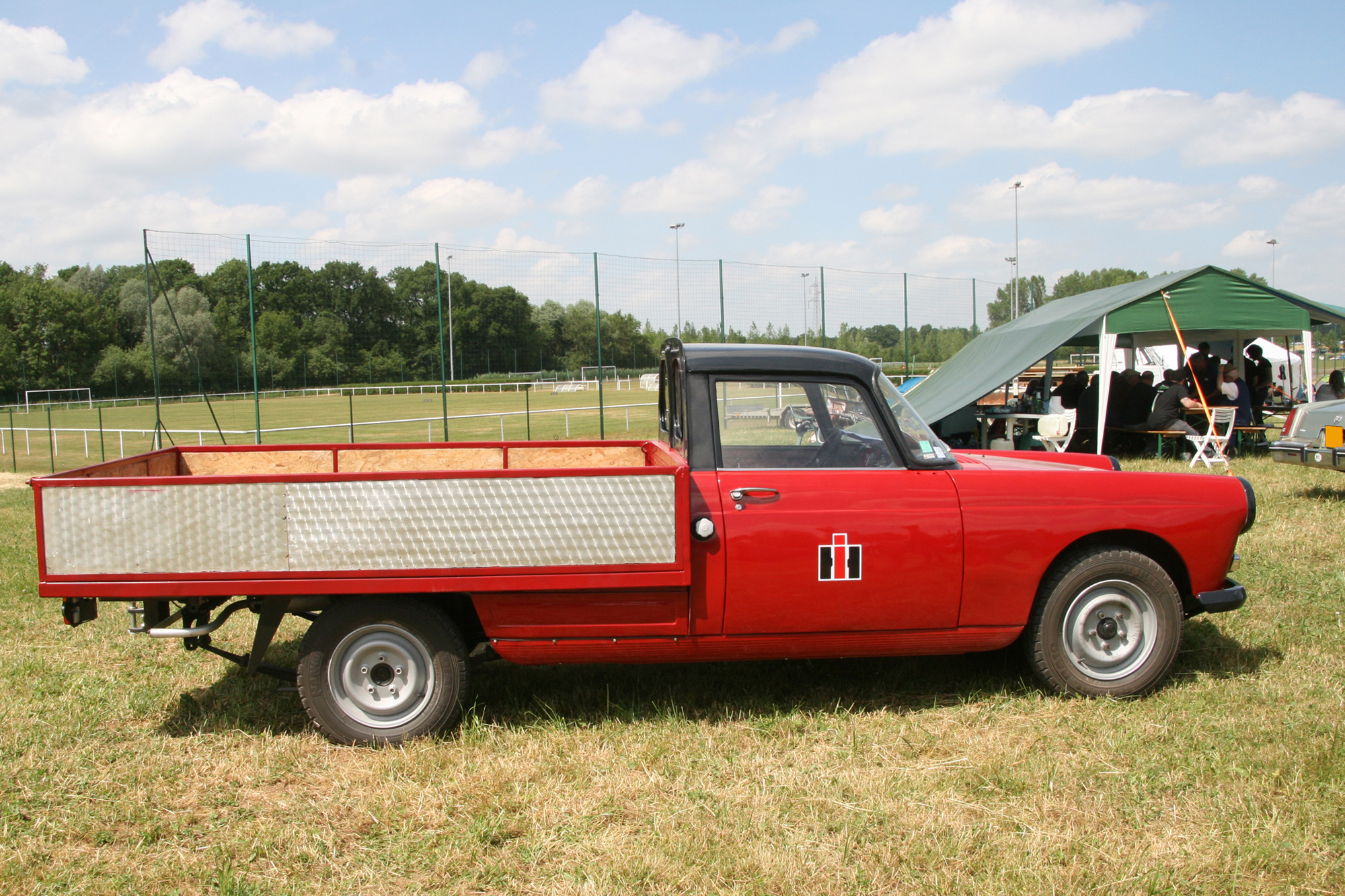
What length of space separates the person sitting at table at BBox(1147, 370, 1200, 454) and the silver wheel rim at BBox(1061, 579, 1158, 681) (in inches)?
394

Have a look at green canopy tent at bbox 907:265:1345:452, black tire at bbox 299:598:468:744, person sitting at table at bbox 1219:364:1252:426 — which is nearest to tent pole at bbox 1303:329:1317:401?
green canopy tent at bbox 907:265:1345:452

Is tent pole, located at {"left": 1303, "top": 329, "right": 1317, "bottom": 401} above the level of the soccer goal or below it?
below

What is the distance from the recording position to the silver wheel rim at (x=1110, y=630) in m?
4.12

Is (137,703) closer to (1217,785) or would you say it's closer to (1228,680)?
(1217,785)

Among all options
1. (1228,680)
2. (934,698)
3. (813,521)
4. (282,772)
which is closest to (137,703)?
(282,772)

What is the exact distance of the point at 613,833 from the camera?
3139 mm

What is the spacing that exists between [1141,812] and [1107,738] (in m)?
0.56

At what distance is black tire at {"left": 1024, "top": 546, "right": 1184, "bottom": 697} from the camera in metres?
4.07

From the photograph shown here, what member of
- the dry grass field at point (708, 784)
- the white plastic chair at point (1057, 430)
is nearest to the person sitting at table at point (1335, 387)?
the white plastic chair at point (1057, 430)

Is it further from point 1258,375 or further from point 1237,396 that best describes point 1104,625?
point 1258,375

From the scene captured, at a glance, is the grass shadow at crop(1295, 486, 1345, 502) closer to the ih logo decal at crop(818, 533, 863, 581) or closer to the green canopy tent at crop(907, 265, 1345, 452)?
the green canopy tent at crop(907, 265, 1345, 452)

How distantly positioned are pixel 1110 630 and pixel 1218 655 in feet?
3.77

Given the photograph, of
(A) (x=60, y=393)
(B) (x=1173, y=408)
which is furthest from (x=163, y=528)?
(A) (x=60, y=393)

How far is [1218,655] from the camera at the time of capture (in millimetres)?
4852
